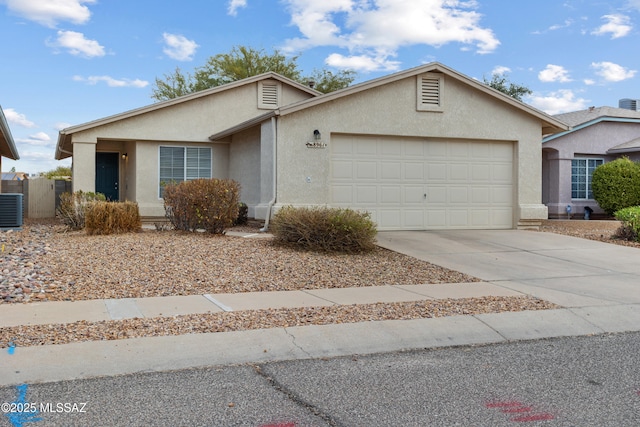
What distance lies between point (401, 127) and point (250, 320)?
995cm

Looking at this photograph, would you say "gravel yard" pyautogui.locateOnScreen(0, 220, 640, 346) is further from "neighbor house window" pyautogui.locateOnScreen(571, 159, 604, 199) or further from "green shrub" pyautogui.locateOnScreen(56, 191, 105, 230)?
"neighbor house window" pyautogui.locateOnScreen(571, 159, 604, 199)

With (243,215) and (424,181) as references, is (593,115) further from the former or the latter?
(243,215)

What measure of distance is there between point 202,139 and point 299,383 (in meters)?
15.0

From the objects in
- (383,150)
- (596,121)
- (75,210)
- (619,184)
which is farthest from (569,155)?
(75,210)

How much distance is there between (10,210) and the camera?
15898 millimetres

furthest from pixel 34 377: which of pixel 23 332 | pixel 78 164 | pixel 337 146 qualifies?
pixel 78 164

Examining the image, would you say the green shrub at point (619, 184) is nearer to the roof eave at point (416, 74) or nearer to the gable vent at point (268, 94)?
the roof eave at point (416, 74)

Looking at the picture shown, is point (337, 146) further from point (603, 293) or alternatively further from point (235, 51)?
point (235, 51)

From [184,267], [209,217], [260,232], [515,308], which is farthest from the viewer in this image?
[260,232]

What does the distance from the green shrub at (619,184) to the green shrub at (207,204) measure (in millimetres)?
13876

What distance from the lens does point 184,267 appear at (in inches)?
386

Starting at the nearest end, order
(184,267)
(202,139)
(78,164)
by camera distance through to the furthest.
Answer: (184,267) → (78,164) → (202,139)

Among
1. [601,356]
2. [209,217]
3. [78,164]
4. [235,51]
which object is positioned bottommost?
[601,356]

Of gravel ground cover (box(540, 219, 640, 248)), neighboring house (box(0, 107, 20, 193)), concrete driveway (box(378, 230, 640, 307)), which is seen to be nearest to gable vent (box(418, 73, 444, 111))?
concrete driveway (box(378, 230, 640, 307))
